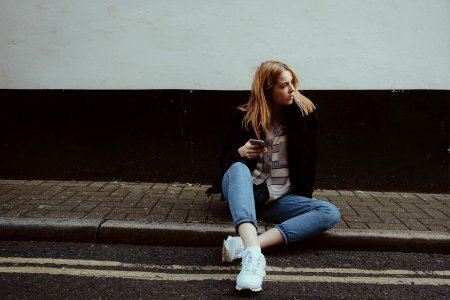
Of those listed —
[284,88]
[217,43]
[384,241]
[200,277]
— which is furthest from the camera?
[217,43]

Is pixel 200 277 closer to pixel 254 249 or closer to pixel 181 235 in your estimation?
pixel 254 249

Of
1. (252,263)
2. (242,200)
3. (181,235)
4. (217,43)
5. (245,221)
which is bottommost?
(181,235)

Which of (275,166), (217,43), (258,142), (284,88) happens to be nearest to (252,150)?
(258,142)

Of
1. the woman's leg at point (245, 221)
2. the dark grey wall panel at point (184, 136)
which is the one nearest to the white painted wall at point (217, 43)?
the dark grey wall panel at point (184, 136)

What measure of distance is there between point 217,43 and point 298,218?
98.0 inches

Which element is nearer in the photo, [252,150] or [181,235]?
[252,150]

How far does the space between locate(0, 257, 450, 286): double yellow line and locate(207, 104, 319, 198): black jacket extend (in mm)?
764

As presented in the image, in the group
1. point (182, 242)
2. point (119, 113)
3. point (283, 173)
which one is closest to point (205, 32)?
point (119, 113)

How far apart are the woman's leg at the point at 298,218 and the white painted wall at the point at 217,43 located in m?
1.89

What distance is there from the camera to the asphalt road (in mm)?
2781

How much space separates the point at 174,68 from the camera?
5.04 meters

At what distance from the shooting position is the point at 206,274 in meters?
3.06

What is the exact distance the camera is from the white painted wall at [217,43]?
4.87 m

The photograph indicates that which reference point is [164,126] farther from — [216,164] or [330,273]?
[330,273]
